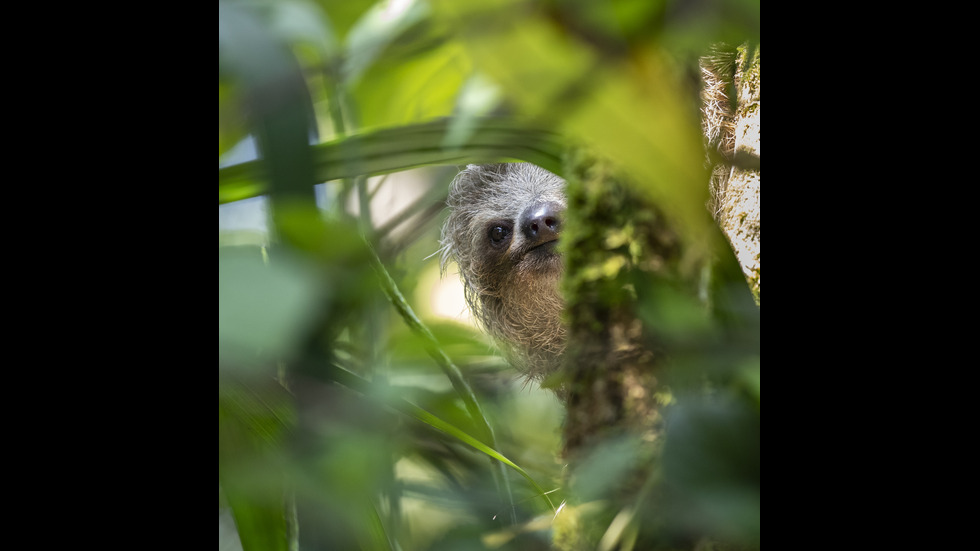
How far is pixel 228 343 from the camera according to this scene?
257mm

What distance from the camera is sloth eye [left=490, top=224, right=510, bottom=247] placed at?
104 centimetres

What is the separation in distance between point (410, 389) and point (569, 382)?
0.09m

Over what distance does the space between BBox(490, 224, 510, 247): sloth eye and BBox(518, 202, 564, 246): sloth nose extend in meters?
0.13

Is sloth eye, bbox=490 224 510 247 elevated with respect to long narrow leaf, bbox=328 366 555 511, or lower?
elevated

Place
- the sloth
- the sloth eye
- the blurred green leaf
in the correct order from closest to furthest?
the blurred green leaf
the sloth
the sloth eye

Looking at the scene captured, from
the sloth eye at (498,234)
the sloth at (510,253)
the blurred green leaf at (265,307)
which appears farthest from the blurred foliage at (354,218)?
the sloth eye at (498,234)

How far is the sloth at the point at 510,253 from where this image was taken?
0.73m

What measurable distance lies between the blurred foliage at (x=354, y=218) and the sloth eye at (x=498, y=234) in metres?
0.70

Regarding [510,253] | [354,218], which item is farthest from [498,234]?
[354,218]

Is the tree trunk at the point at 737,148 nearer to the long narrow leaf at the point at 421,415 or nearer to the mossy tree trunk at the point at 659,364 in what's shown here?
the mossy tree trunk at the point at 659,364

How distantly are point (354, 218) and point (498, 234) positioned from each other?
2.43ft

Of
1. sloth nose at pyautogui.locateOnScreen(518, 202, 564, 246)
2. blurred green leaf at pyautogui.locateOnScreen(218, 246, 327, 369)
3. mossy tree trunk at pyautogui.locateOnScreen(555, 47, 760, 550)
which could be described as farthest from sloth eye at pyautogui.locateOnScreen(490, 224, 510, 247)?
blurred green leaf at pyautogui.locateOnScreen(218, 246, 327, 369)

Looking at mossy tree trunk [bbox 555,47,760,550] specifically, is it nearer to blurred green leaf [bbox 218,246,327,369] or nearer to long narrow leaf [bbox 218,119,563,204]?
long narrow leaf [bbox 218,119,563,204]

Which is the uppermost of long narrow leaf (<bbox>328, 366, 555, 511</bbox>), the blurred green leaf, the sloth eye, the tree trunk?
the sloth eye
